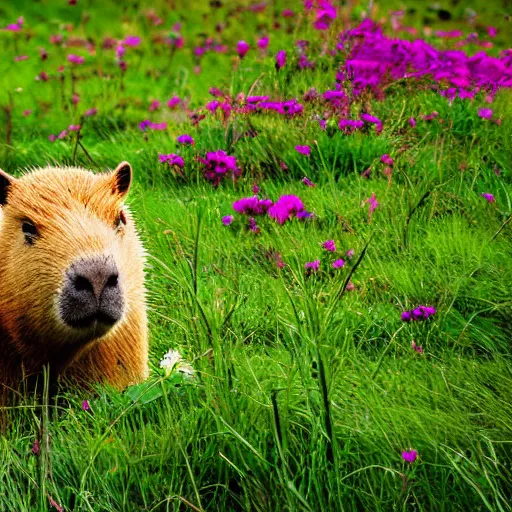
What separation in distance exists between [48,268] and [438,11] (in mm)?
9753

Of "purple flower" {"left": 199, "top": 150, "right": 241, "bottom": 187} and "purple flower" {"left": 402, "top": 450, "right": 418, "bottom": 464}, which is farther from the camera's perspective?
"purple flower" {"left": 199, "top": 150, "right": 241, "bottom": 187}

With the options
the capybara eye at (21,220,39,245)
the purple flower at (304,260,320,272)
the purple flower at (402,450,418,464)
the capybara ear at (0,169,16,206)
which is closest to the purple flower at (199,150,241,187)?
the purple flower at (304,260,320,272)

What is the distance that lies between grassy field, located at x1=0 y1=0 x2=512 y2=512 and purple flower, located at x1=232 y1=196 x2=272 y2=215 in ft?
0.28

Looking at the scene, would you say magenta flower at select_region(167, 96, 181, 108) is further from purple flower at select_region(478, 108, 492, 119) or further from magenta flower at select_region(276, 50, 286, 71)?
purple flower at select_region(478, 108, 492, 119)

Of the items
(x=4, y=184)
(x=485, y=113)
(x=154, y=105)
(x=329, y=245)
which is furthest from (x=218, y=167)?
(x=154, y=105)

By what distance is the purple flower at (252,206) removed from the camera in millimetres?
5008

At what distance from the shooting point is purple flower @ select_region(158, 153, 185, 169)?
573 centimetres

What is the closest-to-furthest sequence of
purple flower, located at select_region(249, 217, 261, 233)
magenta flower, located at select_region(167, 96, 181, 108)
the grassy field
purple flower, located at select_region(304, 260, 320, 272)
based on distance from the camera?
the grassy field → purple flower, located at select_region(304, 260, 320, 272) → purple flower, located at select_region(249, 217, 261, 233) → magenta flower, located at select_region(167, 96, 181, 108)

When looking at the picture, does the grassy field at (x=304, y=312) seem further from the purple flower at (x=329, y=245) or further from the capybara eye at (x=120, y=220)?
the capybara eye at (x=120, y=220)

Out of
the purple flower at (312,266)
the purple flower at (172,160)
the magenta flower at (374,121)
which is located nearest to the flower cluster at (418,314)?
the purple flower at (312,266)

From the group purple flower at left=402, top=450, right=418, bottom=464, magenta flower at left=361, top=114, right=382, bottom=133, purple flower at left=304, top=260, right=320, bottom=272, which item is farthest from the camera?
magenta flower at left=361, top=114, right=382, bottom=133

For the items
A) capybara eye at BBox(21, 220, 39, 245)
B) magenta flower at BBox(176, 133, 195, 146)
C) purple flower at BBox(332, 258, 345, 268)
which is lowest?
magenta flower at BBox(176, 133, 195, 146)

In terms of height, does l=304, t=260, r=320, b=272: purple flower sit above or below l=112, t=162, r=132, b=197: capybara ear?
below

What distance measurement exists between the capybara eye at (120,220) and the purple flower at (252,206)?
1270 mm
